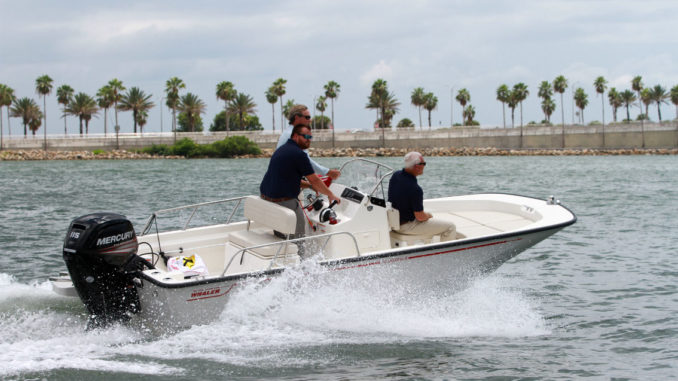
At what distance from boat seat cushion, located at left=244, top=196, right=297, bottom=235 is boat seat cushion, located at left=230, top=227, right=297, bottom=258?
21cm

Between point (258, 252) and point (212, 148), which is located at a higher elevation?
point (212, 148)

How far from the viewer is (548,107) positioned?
427 ft

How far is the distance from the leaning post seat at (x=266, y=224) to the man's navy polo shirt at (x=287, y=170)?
0.18m

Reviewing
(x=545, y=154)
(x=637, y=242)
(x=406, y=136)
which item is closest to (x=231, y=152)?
(x=406, y=136)

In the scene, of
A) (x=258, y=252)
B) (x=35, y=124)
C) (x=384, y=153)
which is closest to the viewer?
(x=258, y=252)

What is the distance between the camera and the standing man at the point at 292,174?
745 centimetres

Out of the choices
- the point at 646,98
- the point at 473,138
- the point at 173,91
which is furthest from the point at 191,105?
the point at 646,98

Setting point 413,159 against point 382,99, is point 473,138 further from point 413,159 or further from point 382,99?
point 413,159

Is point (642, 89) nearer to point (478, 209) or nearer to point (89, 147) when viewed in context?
point (89, 147)

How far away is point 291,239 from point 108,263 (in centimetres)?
196

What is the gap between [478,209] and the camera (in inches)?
411

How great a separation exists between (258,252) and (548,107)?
130 metres

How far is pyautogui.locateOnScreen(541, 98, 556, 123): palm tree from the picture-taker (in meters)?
129

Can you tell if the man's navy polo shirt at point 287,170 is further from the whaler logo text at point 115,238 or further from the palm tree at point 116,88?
the palm tree at point 116,88
